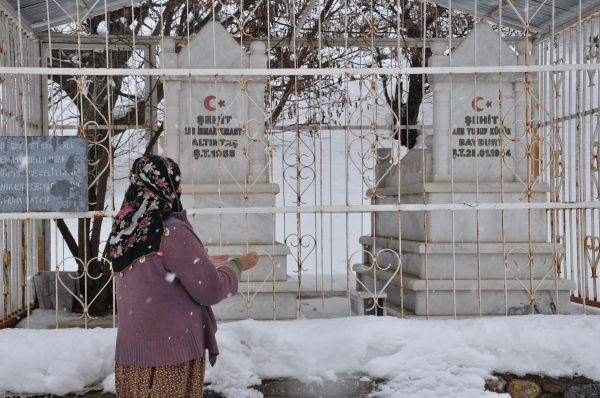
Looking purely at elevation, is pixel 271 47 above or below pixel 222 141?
above

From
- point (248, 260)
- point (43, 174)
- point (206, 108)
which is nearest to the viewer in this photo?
point (248, 260)

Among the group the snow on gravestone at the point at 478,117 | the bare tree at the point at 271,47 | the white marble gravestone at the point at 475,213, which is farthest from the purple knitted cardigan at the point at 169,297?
the bare tree at the point at 271,47

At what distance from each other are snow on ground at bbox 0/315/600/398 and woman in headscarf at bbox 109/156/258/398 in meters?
1.37

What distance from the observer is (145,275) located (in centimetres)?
287

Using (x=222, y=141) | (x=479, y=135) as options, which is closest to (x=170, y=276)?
(x=222, y=141)

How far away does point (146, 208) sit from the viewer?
2887mm

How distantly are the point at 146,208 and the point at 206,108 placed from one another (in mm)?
3339

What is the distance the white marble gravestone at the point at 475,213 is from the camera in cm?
594

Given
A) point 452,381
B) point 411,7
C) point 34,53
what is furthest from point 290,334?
point 411,7

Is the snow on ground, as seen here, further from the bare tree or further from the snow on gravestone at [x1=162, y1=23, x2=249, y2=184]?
the bare tree

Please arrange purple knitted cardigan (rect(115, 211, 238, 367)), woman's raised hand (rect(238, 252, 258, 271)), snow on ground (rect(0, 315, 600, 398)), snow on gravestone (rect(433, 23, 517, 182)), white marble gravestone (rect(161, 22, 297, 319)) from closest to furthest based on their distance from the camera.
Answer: purple knitted cardigan (rect(115, 211, 238, 367)) → woman's raised hand (rect(238, 252, 258, 271)) → snow on ground (rect(0, 315, 600, 398)) → white marble gravestone (rect(161, 22, 297, 319)) → snow on gravestone (rect(433, 23, 517, 182))

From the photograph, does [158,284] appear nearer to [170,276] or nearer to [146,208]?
[170,276]

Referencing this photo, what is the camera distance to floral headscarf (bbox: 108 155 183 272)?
2854 millimetres

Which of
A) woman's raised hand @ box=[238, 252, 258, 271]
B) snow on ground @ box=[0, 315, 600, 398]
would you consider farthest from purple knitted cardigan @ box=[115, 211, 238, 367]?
snow on ground @ box=[0, 315, 600, 398]
